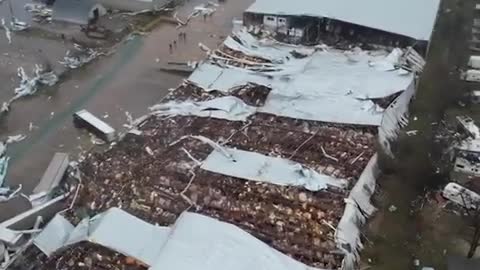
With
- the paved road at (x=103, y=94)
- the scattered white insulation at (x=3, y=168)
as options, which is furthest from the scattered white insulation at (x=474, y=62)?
the scattered white insulation at (x=3, y=168)

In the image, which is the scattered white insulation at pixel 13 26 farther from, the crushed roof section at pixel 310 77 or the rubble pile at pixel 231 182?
the rubble pile at pixel 231 182

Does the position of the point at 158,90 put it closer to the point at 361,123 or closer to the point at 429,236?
the point at 361,123

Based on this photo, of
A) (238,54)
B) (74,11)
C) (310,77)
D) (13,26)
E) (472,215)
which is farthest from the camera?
(74,11)

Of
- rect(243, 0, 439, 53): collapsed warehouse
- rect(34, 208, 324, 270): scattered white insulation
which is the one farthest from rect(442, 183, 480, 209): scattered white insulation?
rect(243, 0, 439, 53): collapsed warehouse

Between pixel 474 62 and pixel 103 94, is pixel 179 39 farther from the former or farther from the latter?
pixel 474 62

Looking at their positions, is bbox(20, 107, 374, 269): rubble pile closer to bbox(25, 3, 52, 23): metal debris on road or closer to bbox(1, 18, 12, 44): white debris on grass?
bbox(1, 18, 12, 44): white debris on grass

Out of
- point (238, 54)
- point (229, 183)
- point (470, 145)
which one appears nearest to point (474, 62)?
point (470, 145)
